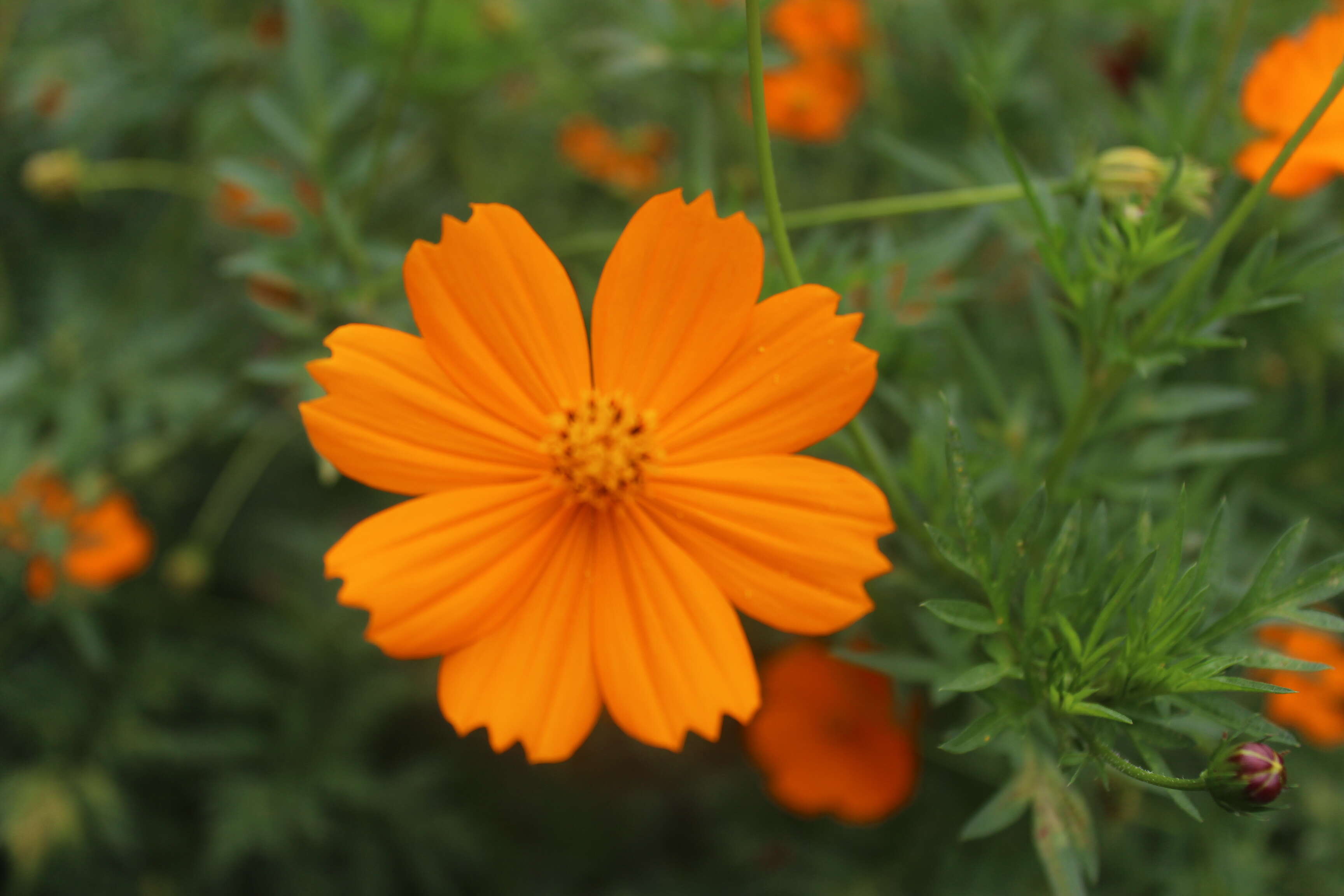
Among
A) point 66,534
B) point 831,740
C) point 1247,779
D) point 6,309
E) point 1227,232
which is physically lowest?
point 831,740

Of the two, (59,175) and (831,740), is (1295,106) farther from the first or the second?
(59,175)

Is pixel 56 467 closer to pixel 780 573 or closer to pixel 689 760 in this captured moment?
pixel 780 573

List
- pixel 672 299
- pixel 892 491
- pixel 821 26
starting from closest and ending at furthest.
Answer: pixel 672 299 → pixel 892 491 → pixel 821 26

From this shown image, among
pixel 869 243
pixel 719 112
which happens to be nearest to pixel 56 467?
pixel 719 112

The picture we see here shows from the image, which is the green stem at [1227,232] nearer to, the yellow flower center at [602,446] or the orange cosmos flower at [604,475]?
the orange cosmos flower at [604,475]

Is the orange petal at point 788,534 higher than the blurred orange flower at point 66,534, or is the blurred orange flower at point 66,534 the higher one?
the orange petal at point 788,534

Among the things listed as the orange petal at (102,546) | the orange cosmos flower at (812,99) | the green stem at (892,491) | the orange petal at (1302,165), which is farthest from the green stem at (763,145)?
the orange petal at (102,546)

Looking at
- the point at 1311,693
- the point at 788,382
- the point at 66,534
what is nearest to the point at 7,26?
the point at 66,534
